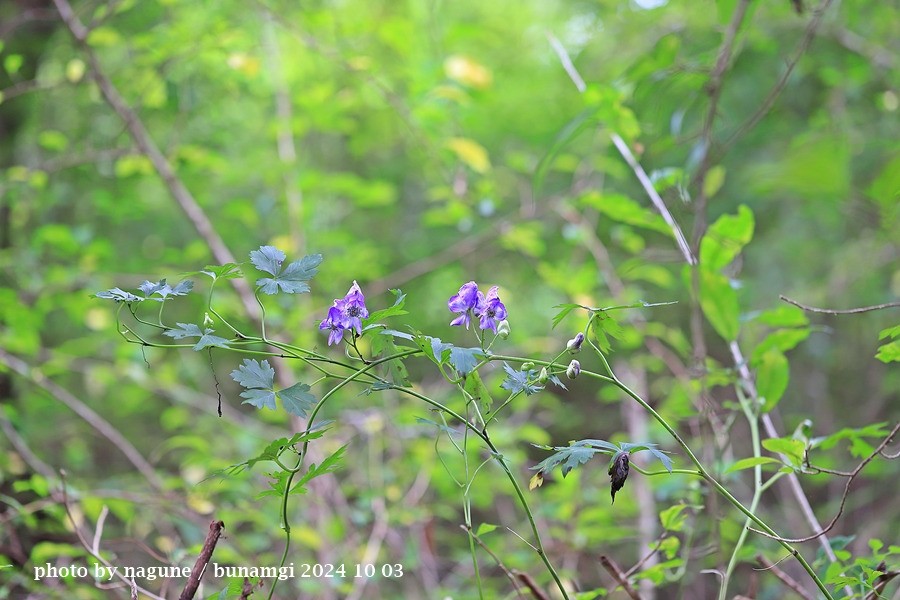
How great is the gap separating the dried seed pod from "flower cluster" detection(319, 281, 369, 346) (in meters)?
0.23

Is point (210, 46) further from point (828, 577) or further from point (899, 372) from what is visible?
point (899, 372)

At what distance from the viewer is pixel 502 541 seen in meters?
2.13

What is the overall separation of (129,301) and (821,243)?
298cm

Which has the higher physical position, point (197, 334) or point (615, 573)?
point (197, 334)

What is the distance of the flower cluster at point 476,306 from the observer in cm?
68

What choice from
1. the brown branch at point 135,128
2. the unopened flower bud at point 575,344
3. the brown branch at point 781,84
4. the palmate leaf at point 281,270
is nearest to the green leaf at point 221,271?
the palmate leaf at point 281,270

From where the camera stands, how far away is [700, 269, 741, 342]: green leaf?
3.19 feet

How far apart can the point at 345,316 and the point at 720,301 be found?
0.54m

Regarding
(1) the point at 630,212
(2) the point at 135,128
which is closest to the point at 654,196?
(1) the point at 630,212

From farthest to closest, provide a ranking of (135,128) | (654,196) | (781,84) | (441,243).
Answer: (441,243) → (135,128) → (654,196) → (781,84)

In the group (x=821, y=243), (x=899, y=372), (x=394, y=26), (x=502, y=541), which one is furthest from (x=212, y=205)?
(x=899, y=372)

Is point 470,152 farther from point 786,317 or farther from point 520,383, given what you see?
point 520,383

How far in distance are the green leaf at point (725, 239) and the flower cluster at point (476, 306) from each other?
16.4 inches

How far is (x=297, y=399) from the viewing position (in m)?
0.61
